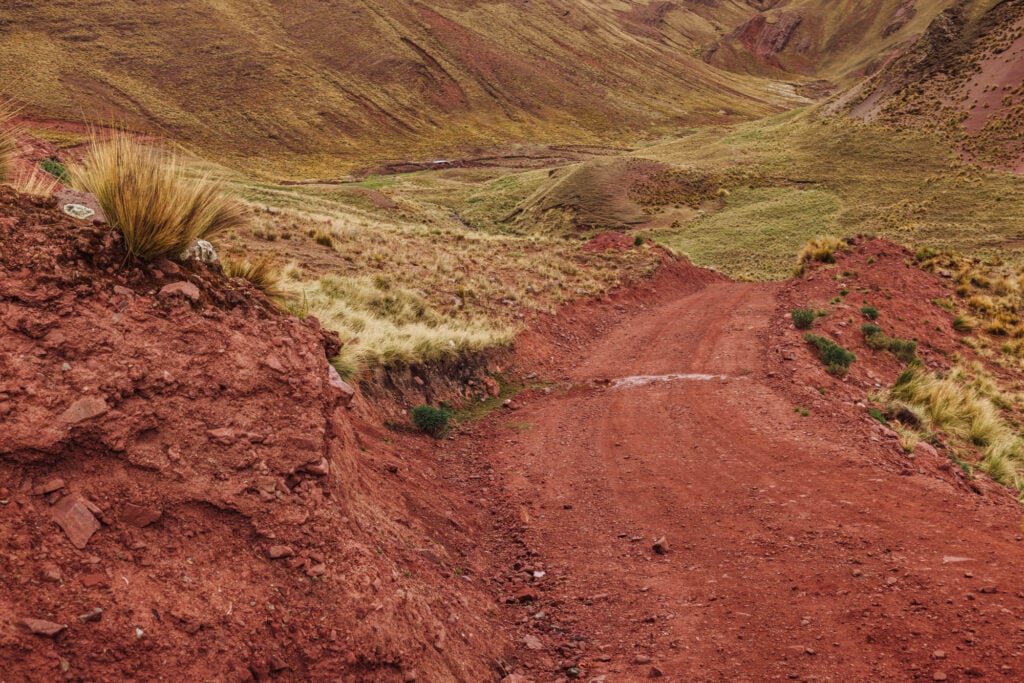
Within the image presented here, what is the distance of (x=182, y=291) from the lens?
516 centimetres

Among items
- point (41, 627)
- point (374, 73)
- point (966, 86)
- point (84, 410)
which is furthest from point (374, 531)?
point (374, 73)

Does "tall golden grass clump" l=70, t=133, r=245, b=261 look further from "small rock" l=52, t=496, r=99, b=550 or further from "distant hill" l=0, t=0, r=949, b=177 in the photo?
"distant hill" l=0, t=0, r=949, b=177

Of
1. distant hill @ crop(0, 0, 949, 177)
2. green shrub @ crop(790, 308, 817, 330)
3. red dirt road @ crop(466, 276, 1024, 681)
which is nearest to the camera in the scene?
red dirt road @ crop(466, 276, 1024, 681)

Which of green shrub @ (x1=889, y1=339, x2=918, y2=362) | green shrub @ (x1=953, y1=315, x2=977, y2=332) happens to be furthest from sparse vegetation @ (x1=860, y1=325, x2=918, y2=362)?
green shrub @ (x1=953, y1=315, x2=977, y2=332)

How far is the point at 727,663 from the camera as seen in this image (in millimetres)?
5383

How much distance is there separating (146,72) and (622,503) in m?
90.4

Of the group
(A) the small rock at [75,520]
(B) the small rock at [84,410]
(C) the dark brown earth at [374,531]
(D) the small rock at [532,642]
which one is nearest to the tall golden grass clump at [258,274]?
(C) the dark brown earth at [374,531]

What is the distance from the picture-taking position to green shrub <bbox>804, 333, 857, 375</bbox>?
12898 mm

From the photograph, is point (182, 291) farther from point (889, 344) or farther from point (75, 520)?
point (889, 344)

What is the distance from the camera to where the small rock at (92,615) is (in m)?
3.52

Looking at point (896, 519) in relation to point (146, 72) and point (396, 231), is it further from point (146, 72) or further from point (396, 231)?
point (146, 72)

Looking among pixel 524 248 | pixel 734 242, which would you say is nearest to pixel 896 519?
pixel 524 248

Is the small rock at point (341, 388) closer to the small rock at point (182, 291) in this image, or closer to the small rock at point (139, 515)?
the small rock at point (182, 291)

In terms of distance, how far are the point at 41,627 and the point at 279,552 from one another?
4.54 ft
